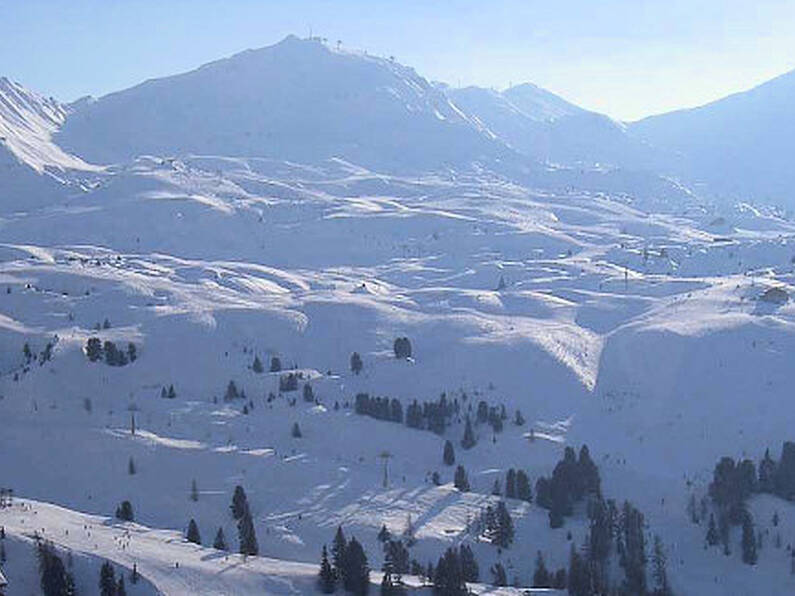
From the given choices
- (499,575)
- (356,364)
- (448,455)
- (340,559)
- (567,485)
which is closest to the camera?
(340,559)

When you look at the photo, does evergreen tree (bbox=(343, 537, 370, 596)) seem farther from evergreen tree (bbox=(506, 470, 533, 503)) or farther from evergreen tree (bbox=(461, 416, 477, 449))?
evergreen tree (bbox=(461, 416, 477, 449))

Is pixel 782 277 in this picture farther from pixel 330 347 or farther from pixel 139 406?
pixel 139 406

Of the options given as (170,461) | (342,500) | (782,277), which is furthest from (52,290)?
(782,277)

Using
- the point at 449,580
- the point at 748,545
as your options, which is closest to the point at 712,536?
the point at 748,545

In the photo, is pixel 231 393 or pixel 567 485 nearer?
pixel 567 485

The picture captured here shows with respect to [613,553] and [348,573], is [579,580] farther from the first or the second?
[348,573]

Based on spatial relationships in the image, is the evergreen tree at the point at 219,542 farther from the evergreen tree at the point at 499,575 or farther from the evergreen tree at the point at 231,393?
the evergreen tree at the point at 231,393

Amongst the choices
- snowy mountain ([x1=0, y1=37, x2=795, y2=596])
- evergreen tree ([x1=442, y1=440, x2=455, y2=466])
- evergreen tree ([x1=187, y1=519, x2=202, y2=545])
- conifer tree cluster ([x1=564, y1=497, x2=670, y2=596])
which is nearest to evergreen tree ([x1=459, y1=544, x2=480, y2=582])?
snowy mountain ([x1=0, y1=37, x2=795, y2=596])

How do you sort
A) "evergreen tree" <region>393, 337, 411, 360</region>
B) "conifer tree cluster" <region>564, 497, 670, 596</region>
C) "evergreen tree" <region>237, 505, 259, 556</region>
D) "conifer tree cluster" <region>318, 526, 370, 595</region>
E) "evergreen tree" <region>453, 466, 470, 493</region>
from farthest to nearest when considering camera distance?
"evergreen tree" <region>393, 337, 411, 360</region>, "evergreen tree" <region>453, 466, 470, 493</region>, "conifer tree cluster" <region>564, 497, 670, 596</region>, "evergreen tree" <region>237, 505, 259, 556</region>, "conifer tree cluster" <region>318, 526, 370, 595</region>

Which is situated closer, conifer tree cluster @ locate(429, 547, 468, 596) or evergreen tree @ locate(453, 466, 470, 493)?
conifer tree cluster @ locate(429, 547, 468, 596)
